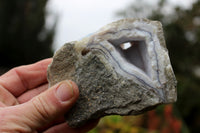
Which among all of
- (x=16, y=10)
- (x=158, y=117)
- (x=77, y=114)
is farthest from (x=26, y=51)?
(x=77, y=114)

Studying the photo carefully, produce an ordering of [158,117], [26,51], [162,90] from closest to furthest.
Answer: [162,90] < [158,117] < [26,51]

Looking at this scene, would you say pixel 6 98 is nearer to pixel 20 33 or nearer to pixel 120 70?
pixel 120 70

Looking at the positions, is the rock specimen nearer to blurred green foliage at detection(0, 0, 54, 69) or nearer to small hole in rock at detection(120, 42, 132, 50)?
small hole in rock at detection(120, 42, 132, 50)

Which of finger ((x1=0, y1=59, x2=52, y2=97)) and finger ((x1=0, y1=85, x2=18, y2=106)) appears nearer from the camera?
finger ((x1=0, y1=85, x2=18, y2=106))

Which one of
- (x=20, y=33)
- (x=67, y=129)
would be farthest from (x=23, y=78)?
(x=20, y=33)

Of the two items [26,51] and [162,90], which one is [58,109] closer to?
[162,90]

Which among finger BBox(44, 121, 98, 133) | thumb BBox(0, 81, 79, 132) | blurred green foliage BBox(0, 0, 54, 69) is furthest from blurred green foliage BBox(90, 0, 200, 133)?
thumb BBox(0, 81, 79, 132)

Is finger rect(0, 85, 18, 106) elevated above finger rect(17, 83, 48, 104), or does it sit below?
above

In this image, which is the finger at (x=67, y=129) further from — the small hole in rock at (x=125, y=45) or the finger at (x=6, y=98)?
the small hole in rock at (x=125, y=45)
